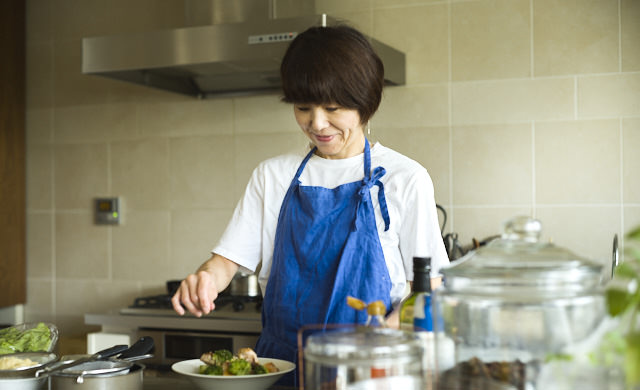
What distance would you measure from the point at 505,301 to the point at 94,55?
2.13m

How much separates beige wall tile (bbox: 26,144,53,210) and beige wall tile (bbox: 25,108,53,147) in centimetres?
3

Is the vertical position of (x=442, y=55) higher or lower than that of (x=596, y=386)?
higher

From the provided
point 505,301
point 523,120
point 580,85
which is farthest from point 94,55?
point 505,301

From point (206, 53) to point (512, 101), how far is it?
1.10 metres

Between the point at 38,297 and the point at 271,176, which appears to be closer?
the point at 271,176

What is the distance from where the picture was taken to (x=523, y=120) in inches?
105

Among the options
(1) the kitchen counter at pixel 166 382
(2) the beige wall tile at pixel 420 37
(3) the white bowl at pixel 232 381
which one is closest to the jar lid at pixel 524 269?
(3) the white bowl at pixel 232 381

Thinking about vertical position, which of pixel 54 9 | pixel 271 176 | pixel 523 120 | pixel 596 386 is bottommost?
pixel 596 386

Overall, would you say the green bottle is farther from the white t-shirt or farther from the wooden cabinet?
the wooden cabinet

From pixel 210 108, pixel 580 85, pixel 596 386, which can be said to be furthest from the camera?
pixel 210 108

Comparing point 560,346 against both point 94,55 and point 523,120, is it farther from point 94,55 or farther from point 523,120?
point 94,55

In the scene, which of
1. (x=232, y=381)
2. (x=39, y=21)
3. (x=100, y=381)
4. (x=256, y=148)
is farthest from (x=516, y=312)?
(x=39, y=21)

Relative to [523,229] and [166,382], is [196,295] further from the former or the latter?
[523,229]

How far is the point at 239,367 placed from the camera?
1223 millimetres
